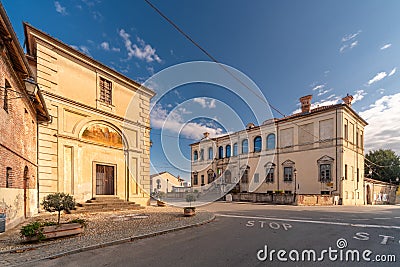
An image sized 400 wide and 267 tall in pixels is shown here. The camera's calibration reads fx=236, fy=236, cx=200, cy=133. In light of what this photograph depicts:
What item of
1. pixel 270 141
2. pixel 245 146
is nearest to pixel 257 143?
pixel 245 146

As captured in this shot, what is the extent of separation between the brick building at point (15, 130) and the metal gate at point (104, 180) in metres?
4.23

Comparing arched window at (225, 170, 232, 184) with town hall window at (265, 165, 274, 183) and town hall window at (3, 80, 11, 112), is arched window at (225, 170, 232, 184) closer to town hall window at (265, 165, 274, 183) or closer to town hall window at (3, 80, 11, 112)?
town hall window at (265, 165, 274, 183)

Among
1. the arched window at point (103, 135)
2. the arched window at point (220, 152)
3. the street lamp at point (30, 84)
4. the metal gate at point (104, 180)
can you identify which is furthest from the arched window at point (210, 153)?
the street lamp at point (30, 84)

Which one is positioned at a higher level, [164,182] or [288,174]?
[288,174]

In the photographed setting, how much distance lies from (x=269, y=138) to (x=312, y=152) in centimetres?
710

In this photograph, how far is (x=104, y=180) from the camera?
1605 cm

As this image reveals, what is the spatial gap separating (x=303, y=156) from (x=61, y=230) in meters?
29.3

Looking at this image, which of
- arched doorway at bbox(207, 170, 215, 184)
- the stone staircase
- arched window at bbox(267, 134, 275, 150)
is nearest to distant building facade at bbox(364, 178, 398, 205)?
arched window at bbox(267, 134, 275, 150)

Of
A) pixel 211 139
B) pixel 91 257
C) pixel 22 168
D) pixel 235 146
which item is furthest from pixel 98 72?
pixel 211 139

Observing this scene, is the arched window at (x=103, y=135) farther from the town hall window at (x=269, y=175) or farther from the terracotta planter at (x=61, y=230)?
the town hall window at (x=269, y=175)

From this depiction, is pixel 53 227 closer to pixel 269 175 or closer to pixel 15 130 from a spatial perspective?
pixel 15 130

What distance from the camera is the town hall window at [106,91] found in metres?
16.6

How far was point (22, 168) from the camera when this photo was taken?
32.0 ft

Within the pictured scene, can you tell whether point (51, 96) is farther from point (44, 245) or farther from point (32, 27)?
point (44, 245)
